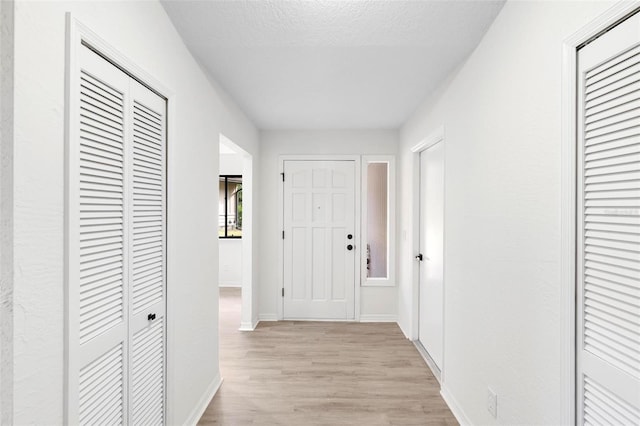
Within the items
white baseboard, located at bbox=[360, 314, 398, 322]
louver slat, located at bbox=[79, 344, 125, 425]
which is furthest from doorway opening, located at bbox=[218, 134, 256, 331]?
louver slat, located at bbox=[79, 344, 125, 425]

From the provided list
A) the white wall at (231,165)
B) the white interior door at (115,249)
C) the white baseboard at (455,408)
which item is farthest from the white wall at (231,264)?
the white interior door at (115,249)

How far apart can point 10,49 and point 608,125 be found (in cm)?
178

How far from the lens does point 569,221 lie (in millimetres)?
1353

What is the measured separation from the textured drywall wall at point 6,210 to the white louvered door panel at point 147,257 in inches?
25.2

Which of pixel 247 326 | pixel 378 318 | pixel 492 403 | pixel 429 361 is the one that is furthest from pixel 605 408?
pixel 247 326

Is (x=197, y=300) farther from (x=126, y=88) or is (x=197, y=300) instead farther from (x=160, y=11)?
(x=160, y=11)

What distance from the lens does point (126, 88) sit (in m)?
1.58

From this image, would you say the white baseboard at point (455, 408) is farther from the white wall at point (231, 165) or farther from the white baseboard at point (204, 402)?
the white wall at point (231, 165)

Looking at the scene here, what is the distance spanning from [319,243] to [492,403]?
283 cm

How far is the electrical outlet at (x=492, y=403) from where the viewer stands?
194 centimetres

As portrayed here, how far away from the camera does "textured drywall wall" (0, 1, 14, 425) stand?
987 millimetres

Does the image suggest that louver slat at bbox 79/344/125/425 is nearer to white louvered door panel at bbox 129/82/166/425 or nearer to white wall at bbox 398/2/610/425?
white louvered door panel at bbox 129/82/166/425

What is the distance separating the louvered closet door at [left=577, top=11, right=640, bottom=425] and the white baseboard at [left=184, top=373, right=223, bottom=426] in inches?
80.9

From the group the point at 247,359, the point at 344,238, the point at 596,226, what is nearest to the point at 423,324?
the point at 344,238
